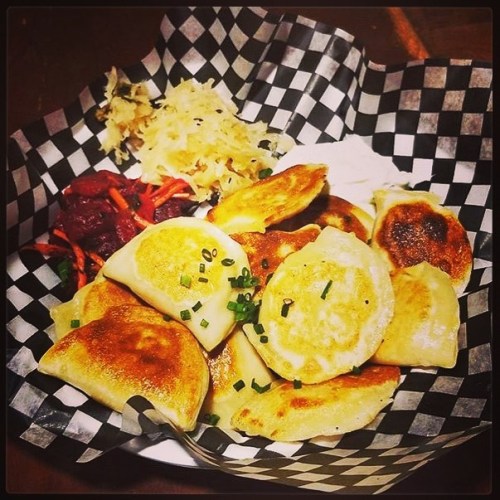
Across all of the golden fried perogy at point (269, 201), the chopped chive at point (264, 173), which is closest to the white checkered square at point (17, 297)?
the golden fried perogy at point (269, 201)

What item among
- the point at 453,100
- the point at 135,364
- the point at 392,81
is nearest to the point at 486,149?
the point at 453,100

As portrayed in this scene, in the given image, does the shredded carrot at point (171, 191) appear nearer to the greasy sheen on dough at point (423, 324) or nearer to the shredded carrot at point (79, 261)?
the shredded carrot at point (79, 261)

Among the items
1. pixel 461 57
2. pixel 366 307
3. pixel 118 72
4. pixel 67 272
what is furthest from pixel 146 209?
pixel 461 57

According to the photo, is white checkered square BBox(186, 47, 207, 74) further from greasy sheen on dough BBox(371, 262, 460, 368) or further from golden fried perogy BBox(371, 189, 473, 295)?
greasy sheen on dough BBox(371, 262, 460, 368)

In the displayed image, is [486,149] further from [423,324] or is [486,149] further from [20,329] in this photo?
[20,329]

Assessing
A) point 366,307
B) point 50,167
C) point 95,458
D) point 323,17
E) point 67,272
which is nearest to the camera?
point 95,458

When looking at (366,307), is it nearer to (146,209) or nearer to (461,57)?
(146,209)
